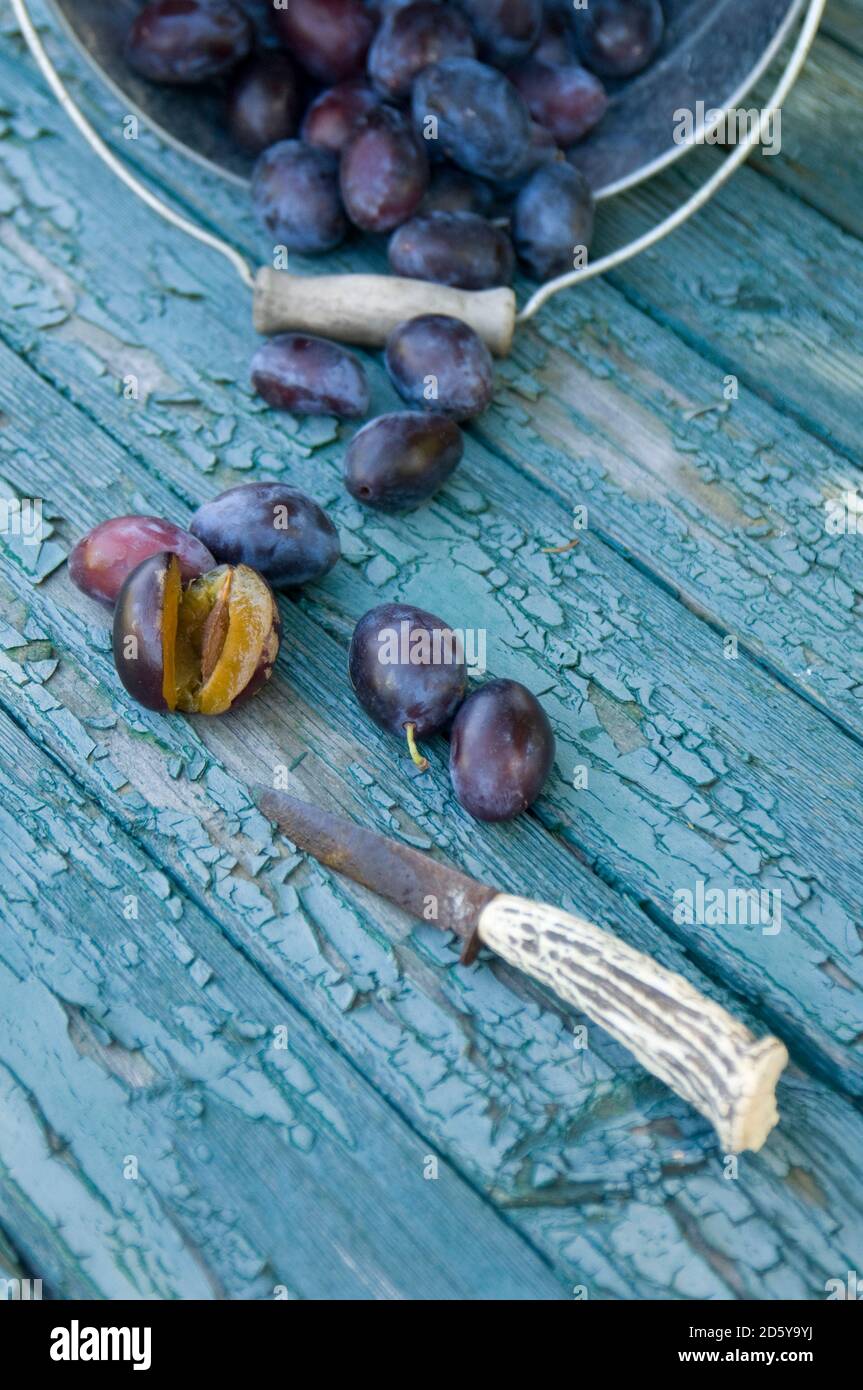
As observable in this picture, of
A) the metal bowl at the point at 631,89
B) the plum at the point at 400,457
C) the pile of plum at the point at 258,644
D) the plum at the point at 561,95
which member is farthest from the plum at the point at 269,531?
the plum at the point at 561,95

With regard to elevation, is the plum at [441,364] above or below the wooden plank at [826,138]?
below

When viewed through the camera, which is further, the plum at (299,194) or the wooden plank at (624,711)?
the plum at (299,194)

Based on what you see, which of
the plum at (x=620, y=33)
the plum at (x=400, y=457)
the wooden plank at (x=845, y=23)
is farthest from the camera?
the wooden plank at (x=845, y=23)

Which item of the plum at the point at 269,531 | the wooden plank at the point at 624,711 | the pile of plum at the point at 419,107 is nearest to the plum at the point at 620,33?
the pile of plum at the point at 419,107

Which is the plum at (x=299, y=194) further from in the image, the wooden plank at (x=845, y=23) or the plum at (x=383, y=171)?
the wooden plank at (x=845, y=23)

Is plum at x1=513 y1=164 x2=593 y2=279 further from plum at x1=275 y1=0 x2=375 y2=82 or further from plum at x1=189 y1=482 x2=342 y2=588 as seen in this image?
plum at x1=189 y1=482 x2=342 y2=588

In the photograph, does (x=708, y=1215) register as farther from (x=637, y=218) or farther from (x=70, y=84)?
(x=70, y=84)

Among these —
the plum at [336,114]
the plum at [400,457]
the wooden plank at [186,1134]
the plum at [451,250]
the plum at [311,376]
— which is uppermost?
the plum at [336,114]

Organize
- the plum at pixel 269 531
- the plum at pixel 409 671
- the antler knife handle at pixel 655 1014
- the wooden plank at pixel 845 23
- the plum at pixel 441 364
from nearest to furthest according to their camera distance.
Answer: the antler knife handle at pixel 655 1014, the plum at pixel 409 671, the plum at pixel 269 531, the plum at pixel 441 364, the wooden plank at pixel 845 23
